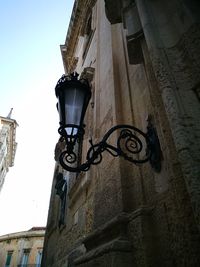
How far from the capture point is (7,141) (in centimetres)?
2845

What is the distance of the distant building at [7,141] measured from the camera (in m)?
26.3

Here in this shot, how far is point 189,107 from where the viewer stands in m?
1.56

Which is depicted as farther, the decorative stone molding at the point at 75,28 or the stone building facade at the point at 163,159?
the decorative stone molding at the point at 75,28

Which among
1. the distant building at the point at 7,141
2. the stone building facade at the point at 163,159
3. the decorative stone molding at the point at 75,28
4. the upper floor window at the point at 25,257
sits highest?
the distant building at the point at 7,141

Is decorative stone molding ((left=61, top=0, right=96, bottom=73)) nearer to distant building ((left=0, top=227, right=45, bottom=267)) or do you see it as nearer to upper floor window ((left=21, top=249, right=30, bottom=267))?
distant building ((left=0, top=227, right=45, bottom=267))

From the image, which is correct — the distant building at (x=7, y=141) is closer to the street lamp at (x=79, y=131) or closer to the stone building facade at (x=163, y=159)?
the stone building facade at (x=163, y=159)

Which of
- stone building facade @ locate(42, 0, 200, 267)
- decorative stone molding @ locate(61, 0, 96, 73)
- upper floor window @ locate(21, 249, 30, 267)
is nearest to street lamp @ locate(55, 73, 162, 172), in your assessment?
stone building facade @ locate(42, 0, 200, 267)

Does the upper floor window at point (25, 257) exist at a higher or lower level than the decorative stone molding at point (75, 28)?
lower

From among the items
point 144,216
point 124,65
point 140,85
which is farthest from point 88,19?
point 144,216

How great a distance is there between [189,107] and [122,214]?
3.64 feet

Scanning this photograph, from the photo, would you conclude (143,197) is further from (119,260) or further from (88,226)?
(88,226)

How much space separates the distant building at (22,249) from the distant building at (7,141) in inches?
322

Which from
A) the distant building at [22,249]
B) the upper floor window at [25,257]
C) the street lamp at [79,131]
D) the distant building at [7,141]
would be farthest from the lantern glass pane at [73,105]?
the upper floor window at [25,257]

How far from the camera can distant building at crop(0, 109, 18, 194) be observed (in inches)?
1037
